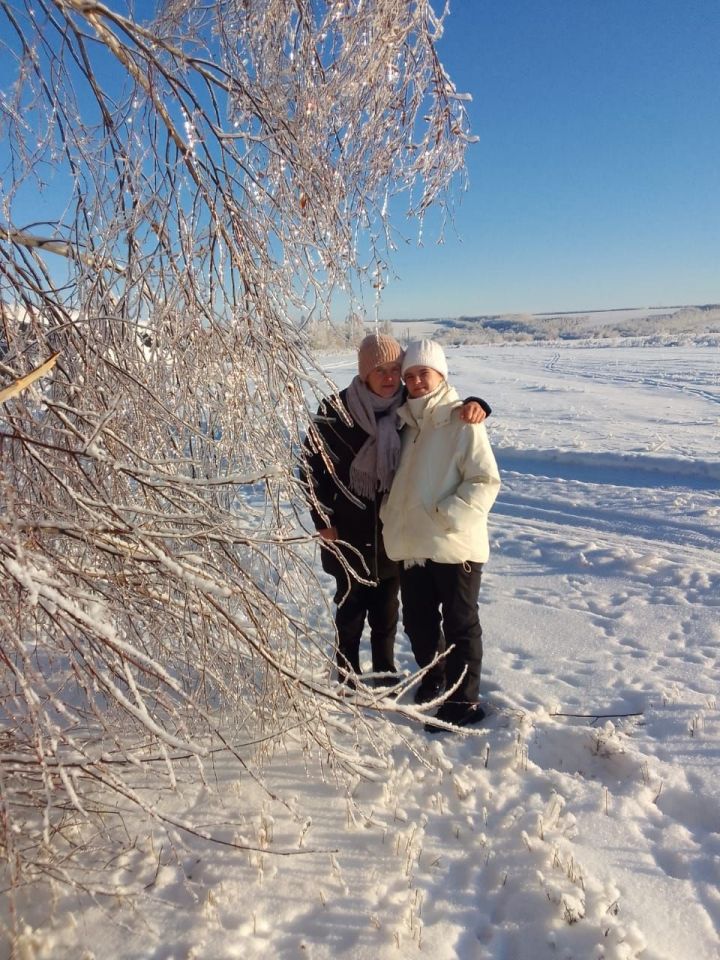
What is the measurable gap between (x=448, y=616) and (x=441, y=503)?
0.55 meters

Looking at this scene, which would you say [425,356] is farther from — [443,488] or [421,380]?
[443,488]

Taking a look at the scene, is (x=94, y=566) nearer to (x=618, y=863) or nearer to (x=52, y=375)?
(x=52, y=375)

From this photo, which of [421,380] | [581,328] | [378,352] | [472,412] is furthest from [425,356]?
[581,328]

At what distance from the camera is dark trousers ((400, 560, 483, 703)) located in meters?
2.97

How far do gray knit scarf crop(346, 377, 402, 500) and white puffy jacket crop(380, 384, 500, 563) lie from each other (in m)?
0.06

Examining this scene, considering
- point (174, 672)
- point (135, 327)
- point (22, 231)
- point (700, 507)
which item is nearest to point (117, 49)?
point (22, 231)

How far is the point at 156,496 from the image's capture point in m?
2.00

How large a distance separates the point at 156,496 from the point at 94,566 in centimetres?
27

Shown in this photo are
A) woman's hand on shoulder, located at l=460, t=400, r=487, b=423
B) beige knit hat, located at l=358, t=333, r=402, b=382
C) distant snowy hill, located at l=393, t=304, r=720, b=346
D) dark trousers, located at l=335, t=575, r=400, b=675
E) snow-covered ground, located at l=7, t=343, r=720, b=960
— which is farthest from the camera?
distant snowy hill, located at l=393, t=304, r=720, b=346

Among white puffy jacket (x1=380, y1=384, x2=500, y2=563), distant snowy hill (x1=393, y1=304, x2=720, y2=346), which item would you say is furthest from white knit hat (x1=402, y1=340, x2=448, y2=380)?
distant snowy hill (x1=393, y1=304, x2=720, y2=346)

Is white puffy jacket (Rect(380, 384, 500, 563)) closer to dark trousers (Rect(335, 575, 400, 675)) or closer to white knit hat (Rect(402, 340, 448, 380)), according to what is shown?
white knit hat (Rect(402, 340, 448, 380))

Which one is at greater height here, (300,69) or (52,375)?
(300,69)

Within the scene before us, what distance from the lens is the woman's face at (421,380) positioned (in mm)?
2914

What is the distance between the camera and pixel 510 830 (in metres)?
2.44
